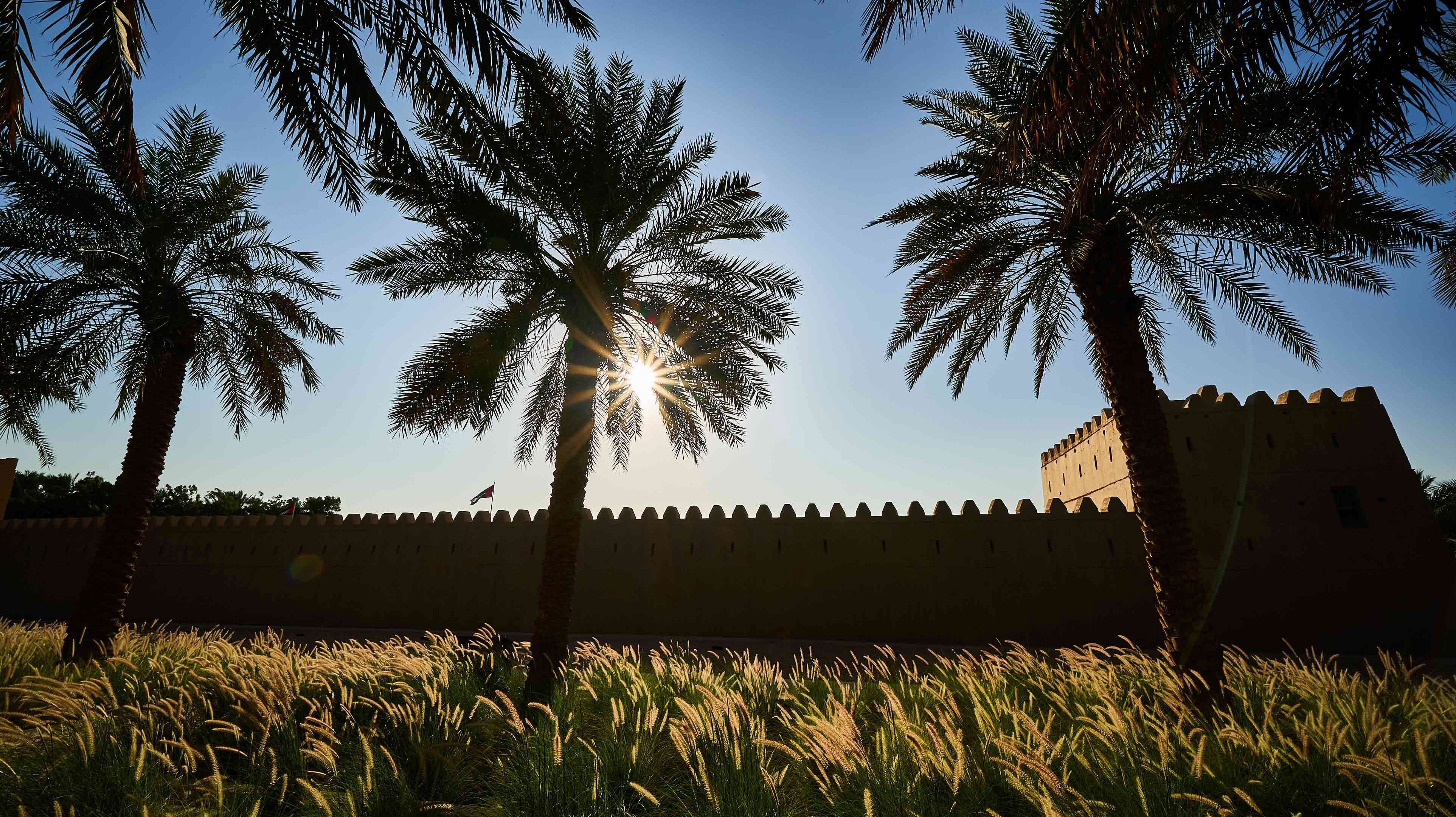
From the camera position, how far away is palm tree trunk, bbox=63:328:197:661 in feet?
29.8

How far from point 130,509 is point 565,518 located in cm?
678

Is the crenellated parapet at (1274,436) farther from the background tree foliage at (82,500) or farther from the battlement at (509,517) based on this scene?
the background tree foliage at (82,500)

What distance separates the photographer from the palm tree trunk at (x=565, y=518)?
7715 millimetres

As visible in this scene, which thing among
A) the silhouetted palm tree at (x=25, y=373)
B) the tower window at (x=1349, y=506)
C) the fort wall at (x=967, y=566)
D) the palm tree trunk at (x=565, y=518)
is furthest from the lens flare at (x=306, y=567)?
the tower window at (x=1349, y=506)

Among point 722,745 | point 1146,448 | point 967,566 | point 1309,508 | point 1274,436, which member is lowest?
point 722,745

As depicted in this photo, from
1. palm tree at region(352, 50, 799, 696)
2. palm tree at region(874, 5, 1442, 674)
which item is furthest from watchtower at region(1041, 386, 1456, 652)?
palm tree at region(352, 50, 799, 696)

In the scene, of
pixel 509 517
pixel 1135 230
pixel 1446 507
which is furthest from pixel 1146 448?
pixel 1446 507

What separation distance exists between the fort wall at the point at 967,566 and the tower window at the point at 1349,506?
0.30 feet

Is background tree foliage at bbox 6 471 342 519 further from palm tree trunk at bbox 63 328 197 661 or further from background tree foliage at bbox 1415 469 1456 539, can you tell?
background tree foliage at bbox 1415 469 1456 539

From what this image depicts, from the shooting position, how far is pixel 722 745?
4254 mm

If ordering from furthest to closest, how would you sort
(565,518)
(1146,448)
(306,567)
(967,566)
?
(306,567)
(967,566)
(565,518)
(1146,448)

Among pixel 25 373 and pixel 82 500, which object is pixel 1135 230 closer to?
pixel 25 373

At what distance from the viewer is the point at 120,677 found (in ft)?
23.8

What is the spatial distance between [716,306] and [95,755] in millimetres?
7853
